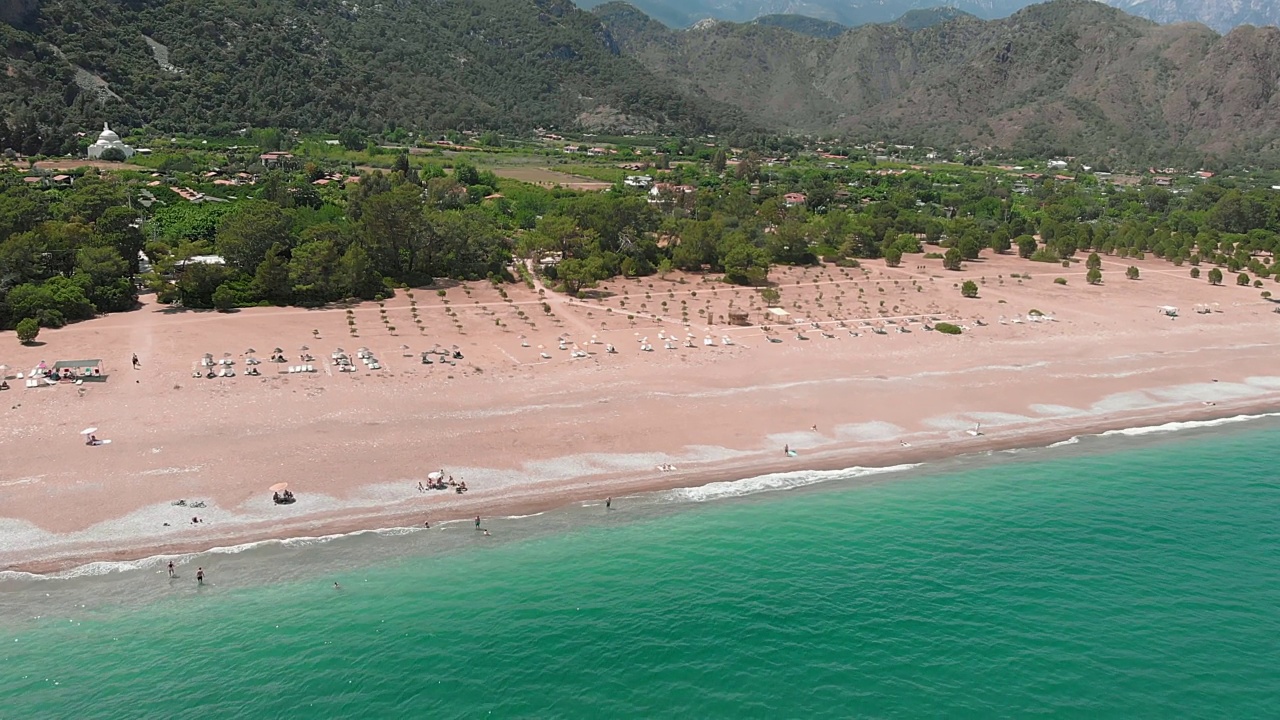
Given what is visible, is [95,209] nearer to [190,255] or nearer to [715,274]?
[190,255]

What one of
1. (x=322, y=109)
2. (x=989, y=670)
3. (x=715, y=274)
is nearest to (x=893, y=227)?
(x=715, y=274)

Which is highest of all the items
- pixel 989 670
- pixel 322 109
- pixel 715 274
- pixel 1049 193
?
pixel 322 109

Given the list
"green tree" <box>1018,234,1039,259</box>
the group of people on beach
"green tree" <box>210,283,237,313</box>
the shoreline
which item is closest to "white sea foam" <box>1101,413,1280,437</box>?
the shoreline

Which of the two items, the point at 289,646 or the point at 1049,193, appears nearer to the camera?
the point at 289,646

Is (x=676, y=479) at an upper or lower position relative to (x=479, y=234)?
lower

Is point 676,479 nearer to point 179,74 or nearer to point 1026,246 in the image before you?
point 1026,246

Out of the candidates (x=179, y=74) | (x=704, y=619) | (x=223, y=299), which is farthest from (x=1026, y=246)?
(x=179, y=74)

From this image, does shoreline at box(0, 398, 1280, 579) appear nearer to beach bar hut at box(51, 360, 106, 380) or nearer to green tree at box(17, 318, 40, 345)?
beach bar hut at box(51, 360, 106, 380)
